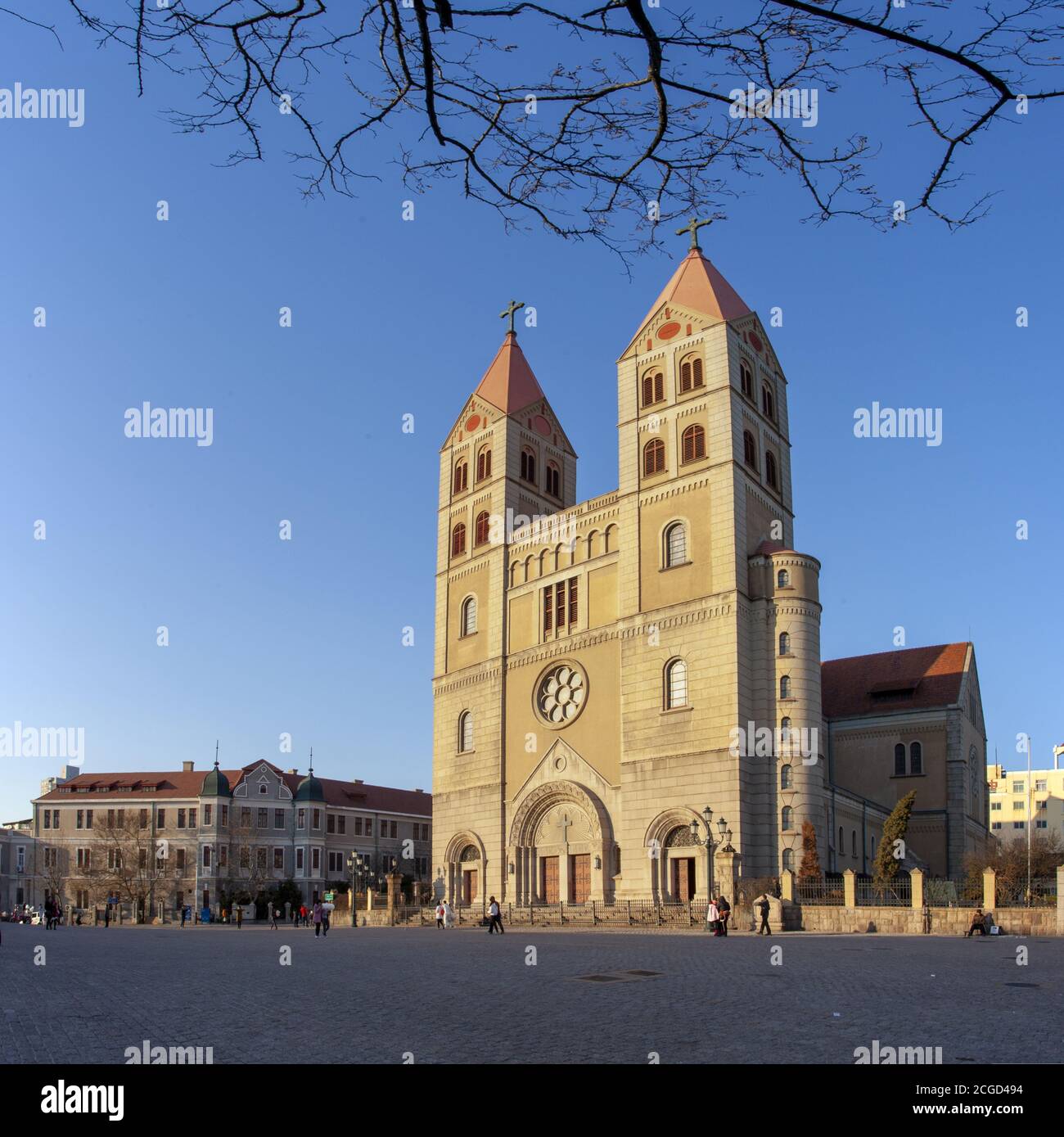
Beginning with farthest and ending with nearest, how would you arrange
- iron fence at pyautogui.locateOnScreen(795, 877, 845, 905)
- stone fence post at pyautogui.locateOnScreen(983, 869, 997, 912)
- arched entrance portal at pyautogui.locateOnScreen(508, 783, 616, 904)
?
arched entrance portal at pyautogui.locateOnScreen(508, 783, 616, 904) < iron fence at pyautogui.locateOnScreen(795, 877, 845, 905) < stone fence post at pyautogui.locateOnScreen(983, 869, 997, 912)

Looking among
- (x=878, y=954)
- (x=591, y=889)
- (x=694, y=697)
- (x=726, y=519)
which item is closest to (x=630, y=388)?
(x=726, y=519)

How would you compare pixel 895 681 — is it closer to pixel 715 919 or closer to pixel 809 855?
pixel 809 855

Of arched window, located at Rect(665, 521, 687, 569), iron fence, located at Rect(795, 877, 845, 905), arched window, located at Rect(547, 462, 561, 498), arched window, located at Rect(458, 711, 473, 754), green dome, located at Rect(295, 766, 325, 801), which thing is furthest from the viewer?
green dome, located at Rect(295, 766, 325, 801)

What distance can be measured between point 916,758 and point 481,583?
2620cm

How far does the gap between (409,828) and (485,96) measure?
95849mm

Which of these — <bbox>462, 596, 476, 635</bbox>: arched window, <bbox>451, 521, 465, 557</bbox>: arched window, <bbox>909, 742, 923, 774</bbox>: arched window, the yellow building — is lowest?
the yellow building

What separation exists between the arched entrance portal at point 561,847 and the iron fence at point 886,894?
497 inches

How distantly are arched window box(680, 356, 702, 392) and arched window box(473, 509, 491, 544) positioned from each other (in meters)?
14.0

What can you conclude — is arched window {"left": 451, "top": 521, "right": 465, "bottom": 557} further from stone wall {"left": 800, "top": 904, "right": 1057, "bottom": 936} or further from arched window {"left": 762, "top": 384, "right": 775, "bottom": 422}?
stone wall {"left": 800, "top": 904, "right": 1057, "bottom": 936}

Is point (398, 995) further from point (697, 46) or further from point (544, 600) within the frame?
point (544, 600)

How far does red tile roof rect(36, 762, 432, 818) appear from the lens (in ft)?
289

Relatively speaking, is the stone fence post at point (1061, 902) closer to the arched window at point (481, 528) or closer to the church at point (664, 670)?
the church at point (664, 670)

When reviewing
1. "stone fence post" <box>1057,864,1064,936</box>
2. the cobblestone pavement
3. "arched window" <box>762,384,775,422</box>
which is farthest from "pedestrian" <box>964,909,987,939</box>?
"arched window" <box>762,384,775,422</box>

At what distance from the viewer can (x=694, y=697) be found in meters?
47.2
